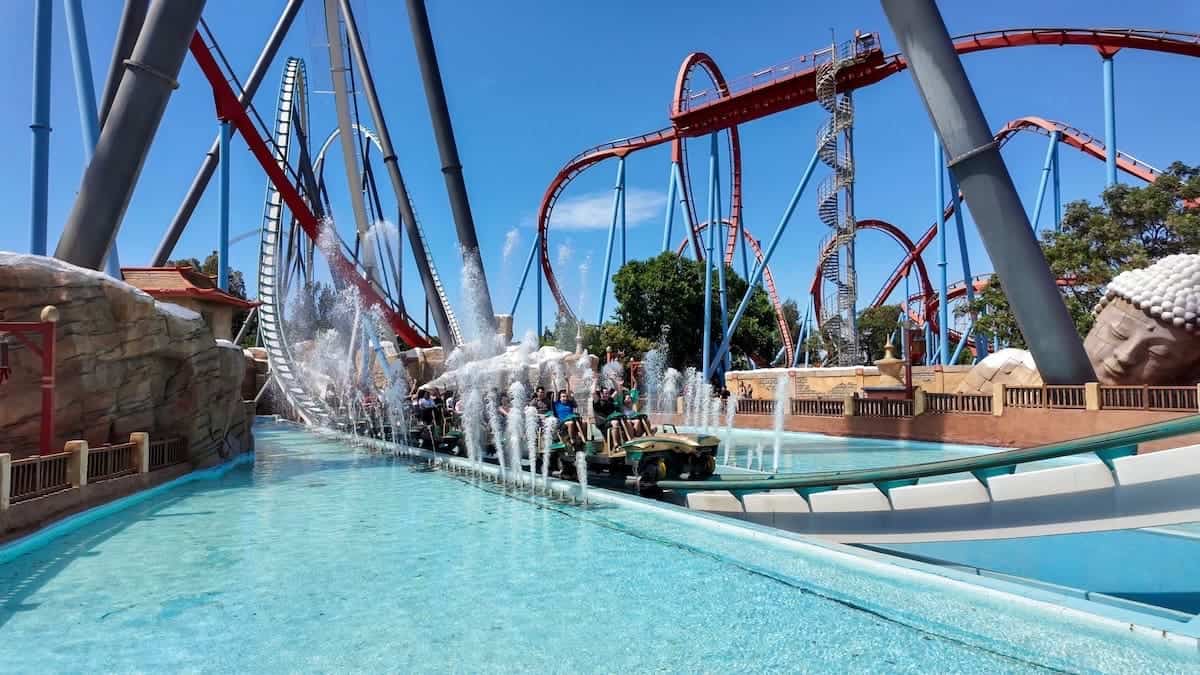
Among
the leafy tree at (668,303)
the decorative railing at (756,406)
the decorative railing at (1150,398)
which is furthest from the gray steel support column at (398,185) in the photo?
the decorative railing at (1150,398)

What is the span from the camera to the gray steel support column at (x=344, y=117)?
2623cm

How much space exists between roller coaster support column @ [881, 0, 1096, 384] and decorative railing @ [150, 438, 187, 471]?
45.9 feet

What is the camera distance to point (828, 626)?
4.27 meters

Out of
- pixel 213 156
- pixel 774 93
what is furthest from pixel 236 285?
pixel 774 93

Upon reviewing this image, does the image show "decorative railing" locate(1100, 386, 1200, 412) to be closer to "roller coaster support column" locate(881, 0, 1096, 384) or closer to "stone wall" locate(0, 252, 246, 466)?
"roller coaster support column" locate(881, 0, 1096, 384)

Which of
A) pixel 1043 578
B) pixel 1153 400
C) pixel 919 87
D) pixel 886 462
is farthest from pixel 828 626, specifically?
pixel 919 87

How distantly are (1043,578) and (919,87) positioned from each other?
11296 millimetres

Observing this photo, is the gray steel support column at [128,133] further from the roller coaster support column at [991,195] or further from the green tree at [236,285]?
the green tree at [236,285]

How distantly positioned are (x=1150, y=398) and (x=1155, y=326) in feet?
4.12

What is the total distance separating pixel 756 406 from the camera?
834 inches

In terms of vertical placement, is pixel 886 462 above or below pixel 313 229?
below

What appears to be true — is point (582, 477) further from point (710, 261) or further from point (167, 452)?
point (710, 261)

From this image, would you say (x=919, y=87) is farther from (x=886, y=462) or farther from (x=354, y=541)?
(x=354, y=541)

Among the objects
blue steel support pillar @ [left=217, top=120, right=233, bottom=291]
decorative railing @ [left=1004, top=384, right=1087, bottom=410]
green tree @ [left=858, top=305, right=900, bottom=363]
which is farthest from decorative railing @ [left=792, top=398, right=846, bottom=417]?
green tree @ [left=858, top=305, right=900, bottom=363]
